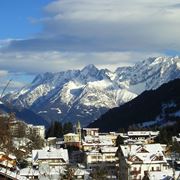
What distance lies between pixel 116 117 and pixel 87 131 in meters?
46.0

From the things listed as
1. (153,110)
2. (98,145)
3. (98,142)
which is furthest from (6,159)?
(153,110)

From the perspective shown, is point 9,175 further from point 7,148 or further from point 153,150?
point 153,150

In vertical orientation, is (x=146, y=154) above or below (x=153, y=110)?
below

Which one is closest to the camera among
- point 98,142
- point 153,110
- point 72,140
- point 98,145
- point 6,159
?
point 6,159

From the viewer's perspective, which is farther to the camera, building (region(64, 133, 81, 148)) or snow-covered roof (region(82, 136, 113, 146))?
building (region(64, 133, 81, 148))

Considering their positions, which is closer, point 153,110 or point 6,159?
point 6,159

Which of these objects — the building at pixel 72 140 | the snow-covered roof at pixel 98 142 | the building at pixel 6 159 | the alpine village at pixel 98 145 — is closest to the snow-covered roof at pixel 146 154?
the alpine village at pixel 98 145

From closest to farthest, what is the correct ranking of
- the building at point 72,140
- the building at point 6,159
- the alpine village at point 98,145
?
1. the building at point 6,159
2. the alpine village at point 98,145
3. the building at point 72,140

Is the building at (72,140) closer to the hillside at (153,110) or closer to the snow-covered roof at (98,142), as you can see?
the snow-covered roof at (98,142)

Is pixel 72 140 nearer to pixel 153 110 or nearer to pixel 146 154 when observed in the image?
pixel 146 154

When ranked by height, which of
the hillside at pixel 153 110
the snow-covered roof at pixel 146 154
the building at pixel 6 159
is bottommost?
the building at pixel 6 159

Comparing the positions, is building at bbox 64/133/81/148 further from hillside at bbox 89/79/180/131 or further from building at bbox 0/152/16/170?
building at bbox 0/152/16/170

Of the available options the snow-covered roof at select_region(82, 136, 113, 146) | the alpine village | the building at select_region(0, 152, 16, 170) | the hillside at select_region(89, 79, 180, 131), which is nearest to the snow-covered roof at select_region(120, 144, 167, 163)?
the alpine village

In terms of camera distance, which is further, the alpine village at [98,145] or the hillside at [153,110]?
the hillside at [153,110]
